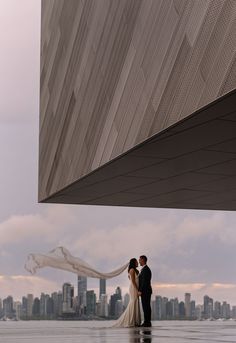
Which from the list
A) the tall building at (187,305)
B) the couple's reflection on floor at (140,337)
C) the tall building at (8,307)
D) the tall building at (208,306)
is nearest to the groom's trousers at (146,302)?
the couple's reflection on floor at (140,337)

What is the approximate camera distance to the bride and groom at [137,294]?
55.1 ft

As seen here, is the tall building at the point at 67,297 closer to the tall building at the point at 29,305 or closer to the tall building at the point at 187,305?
the tall building at the point at 29,305

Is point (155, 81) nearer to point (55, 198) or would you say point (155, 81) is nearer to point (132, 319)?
point (55, 198)

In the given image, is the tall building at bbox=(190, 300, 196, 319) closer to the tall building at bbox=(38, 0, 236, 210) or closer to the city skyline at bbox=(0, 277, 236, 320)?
the city skyline at bbox=(0, 277, 236, 320)

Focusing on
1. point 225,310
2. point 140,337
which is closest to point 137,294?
point 140,337

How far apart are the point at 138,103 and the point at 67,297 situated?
1009 inches

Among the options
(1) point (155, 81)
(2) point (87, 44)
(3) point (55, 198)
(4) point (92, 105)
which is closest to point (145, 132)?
(1) point (155, 81)

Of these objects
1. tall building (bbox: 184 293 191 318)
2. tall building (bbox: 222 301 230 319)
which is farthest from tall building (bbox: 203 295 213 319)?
tall building (bbox: 184 293 191 318)

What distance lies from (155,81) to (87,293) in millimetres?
25984

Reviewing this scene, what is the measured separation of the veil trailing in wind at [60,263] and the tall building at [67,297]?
16.3 ft

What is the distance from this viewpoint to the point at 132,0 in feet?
37.1

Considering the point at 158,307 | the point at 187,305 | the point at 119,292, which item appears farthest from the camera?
the point at 187,305

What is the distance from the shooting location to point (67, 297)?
116 ft

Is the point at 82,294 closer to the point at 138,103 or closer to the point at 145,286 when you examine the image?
the point at 145,286
